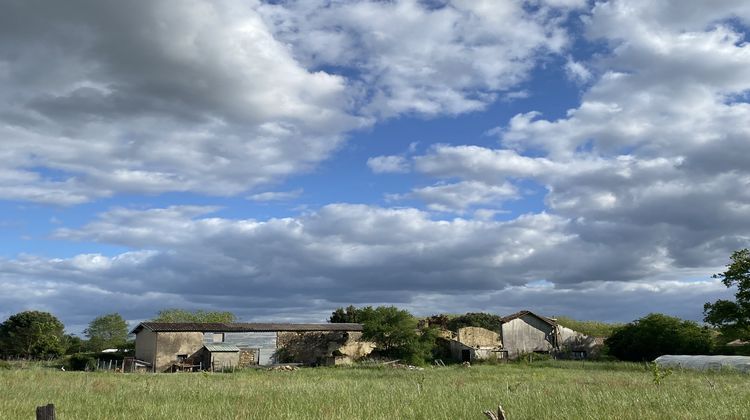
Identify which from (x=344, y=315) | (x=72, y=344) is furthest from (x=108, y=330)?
(x=344, y=315)

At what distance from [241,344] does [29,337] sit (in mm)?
31832

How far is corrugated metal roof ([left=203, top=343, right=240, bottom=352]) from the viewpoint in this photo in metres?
63.1

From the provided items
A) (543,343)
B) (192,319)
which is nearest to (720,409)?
(543,343)

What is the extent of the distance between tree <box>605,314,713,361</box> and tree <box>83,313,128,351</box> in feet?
247

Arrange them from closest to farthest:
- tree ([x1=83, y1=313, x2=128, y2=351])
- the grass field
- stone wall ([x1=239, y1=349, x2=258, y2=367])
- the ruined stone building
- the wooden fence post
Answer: the wooden fence post → the grass field → stone wall ([x1=239, y1=349, x2=258, y2=367]) → the ruined stone building → tree ([x1=83, y1=313, x2=128, y2=351])

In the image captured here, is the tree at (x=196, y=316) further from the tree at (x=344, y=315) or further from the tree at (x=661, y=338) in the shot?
the tree at (x=661, y=338)

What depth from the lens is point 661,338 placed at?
57594mm

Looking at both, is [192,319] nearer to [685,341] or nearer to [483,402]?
[685,341]

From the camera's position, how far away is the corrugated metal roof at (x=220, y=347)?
207 ft

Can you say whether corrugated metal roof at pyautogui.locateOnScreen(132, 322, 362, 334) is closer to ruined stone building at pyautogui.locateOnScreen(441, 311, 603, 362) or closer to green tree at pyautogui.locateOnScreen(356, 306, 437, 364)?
green tree at pyautogui.locateOnScreen(356, 306, 437, 364)

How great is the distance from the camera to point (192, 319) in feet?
319

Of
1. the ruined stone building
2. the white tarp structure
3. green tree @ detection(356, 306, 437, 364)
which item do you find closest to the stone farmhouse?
green tree @ detection(356, 306, 437, 364)

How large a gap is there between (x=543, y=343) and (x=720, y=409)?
172ft

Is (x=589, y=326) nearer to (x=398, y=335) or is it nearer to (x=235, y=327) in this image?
(x=398, y=335)
